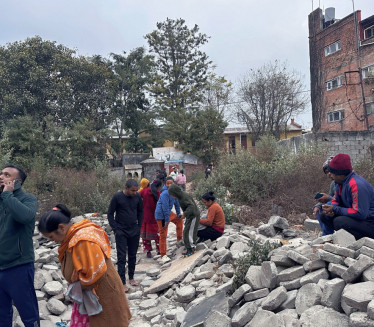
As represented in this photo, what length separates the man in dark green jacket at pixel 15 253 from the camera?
3248mm

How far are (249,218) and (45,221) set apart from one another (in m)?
7.26

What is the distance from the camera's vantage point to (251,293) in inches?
153

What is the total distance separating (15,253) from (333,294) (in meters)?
3.07

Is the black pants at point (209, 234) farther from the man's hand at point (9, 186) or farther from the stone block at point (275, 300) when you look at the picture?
the man's hand at point (9, 186)

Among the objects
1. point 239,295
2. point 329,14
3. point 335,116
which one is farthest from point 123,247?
point 329,14

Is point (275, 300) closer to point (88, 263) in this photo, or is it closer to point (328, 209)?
point (328, 209)

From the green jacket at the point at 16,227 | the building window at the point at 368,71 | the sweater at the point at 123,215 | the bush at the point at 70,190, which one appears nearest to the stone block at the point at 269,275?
the sweater at the point at 123,215

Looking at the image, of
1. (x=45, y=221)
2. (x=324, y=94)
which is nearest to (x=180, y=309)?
(x=45, y=221)

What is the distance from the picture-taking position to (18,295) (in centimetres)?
324

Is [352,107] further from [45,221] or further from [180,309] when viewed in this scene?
[45,221]

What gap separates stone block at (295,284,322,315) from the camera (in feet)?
11.1

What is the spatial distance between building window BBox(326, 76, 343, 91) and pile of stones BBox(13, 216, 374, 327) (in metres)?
19.9

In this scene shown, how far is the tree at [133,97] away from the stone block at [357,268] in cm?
2419

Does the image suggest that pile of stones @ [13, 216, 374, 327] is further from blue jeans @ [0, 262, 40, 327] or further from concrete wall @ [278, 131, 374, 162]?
concrete wall @ [278, 131, 374, 162]
